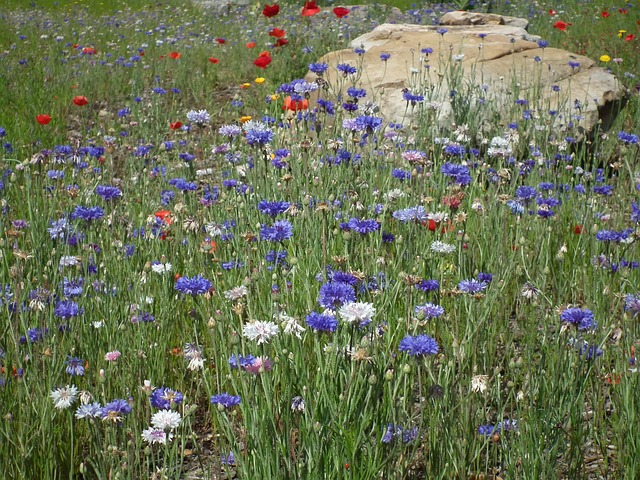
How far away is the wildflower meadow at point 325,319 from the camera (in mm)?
1676

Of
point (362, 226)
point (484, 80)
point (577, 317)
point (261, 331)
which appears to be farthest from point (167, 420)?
point (484, 80)

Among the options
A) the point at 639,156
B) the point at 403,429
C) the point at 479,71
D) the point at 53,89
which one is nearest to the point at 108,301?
the point at 403,429

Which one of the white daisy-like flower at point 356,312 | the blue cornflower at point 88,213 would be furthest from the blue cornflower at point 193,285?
the blue cornflower at point 88,213

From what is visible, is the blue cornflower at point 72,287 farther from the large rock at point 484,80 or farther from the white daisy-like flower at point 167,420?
the large rock at point 484,80

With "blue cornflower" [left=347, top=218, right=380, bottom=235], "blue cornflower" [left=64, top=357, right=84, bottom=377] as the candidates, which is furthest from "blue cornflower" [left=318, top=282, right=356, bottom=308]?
"blue cornflower" [left=64, top=357, right=84, bottom=377]

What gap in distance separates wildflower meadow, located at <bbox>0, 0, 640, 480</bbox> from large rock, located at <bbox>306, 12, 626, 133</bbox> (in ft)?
0.35

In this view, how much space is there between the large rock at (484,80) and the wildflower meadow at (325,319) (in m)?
0.11

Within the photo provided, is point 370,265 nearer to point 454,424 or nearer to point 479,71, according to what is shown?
point 454,424

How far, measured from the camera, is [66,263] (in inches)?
90.0

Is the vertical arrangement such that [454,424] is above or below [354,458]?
below

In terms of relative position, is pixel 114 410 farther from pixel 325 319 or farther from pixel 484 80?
pixel 484 80

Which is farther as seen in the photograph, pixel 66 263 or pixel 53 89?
pixel 53 89

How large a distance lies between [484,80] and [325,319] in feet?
14.2

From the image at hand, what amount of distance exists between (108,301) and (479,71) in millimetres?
4077
